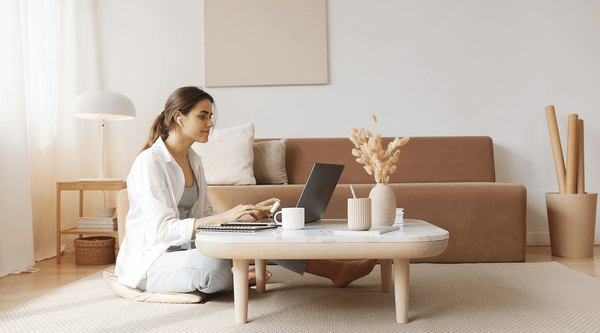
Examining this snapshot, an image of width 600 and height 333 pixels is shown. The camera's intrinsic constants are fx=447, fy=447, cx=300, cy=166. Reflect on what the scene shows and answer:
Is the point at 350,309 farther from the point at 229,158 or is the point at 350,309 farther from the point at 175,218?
the point at 229,158

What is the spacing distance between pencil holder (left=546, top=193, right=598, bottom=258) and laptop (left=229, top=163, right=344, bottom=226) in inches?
76.6

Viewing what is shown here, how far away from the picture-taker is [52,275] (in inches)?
100

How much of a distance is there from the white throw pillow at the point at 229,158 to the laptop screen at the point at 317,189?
118 cm

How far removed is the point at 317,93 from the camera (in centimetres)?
363

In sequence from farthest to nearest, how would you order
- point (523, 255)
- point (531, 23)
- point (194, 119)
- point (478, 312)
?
point (531, 23) → point (523, 255) → point (194, 119) → point (478, 312)

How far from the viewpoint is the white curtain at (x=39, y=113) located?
2.69m

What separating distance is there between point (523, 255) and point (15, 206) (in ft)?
10.1

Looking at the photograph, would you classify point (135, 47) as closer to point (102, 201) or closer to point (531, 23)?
point (102, 201)

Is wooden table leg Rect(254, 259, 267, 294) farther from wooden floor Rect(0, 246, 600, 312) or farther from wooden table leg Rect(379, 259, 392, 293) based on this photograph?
wooden floor Rect(0, 246, 600, 312)

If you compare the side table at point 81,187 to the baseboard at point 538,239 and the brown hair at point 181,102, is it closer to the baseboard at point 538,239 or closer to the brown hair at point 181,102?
the brown hair at point 181,102

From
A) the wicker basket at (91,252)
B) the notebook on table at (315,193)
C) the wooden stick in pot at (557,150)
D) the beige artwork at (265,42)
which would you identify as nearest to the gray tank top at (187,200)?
the notebook on table at (315,193)

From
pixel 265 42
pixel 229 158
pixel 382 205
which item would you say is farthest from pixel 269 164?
pixel 382 205

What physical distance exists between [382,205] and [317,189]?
25cm

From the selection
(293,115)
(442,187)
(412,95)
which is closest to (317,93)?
(293,115)
